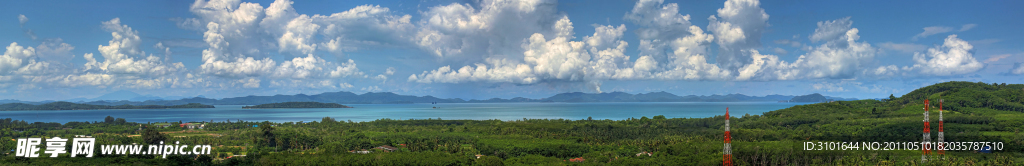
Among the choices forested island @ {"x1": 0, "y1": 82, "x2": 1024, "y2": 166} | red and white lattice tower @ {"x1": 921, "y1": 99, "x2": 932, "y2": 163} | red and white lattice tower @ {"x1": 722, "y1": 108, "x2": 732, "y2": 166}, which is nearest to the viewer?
red and white lattice tower @ {"x1": 722, "y1": 108, "x2": 732, "y2": 166}

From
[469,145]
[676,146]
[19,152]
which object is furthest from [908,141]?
[19,152]

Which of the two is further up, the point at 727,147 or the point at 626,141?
the point at 727,147

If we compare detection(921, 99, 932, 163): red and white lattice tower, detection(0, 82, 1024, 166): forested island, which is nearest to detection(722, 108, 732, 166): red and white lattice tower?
detection(921, 99, 932, 163): red and white lattice tower

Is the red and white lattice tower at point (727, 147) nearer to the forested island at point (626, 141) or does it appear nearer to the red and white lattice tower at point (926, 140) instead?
the red and white lattice tower at point (926, 140)

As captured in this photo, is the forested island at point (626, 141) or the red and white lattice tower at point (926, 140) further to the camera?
the forested island at point (626, 141)

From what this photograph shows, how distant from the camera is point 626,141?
183 feet

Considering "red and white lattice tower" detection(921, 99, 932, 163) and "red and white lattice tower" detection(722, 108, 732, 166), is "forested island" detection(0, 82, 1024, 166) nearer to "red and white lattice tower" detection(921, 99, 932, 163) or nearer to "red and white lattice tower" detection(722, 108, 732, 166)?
"red and white lattice tower" detection(921, 99, 932, 163)

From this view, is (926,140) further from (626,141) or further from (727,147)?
(626,141)

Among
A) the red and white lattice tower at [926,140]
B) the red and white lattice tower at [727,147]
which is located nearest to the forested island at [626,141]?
the red and white lattice tower at [926,140]

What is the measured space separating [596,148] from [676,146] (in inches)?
318

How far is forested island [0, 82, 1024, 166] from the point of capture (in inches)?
1425

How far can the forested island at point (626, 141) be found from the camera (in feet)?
119

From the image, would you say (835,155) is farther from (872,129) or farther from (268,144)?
(268,144)

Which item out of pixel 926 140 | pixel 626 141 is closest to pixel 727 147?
pixel 926 140
